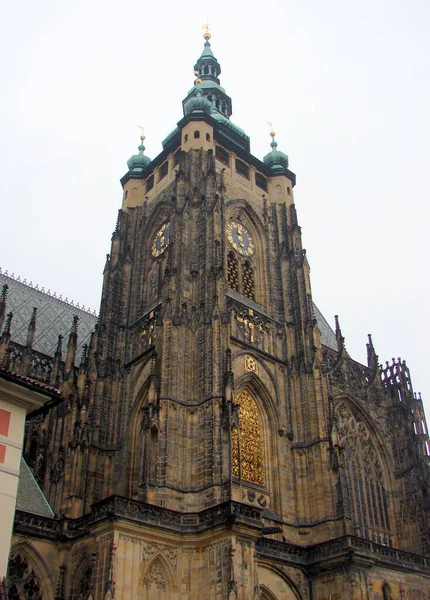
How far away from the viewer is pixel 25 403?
1466 centimetres

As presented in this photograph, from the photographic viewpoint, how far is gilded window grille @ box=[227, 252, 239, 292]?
33906mm

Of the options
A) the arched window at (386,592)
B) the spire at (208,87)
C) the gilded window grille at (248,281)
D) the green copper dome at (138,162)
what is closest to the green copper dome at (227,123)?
the spire at (208,87)

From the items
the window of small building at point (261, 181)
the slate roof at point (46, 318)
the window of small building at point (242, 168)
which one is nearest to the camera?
the window of small building at point (242, 168)

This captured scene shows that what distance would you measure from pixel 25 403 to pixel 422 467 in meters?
25.9

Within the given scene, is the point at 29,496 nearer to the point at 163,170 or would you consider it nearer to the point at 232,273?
the point at 232,273

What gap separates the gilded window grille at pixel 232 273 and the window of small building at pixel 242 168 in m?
6.07

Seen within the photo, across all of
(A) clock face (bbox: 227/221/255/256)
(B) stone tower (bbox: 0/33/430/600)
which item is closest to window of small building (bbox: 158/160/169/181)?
(B) stone tower (bbox: 0/33/430/600)

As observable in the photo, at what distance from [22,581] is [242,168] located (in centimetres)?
2404

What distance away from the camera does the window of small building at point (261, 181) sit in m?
39.4

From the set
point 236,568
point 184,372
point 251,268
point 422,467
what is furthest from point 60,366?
point 422,467

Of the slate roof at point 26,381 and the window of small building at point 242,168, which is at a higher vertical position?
the window of small building at point 242,168

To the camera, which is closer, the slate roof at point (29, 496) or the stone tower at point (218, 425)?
the slate roof at point (29, 496)

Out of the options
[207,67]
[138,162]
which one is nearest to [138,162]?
[138,162]

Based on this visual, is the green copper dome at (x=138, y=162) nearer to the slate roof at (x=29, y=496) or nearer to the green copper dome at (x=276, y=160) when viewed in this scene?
the green copper dome at (x=276, y=160)
